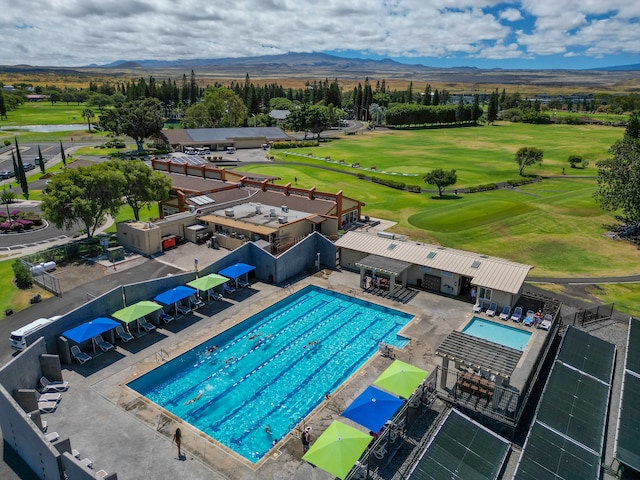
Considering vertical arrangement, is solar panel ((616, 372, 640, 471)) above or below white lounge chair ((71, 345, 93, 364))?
above

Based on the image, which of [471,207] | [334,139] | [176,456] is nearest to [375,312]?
[176,456]

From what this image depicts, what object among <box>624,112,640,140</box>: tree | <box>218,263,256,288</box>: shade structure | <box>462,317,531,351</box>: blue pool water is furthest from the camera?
<box>624,112,640,140</box>: tree

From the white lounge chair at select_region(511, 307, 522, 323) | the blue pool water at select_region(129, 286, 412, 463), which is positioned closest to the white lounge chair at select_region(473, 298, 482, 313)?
the white lounge chair at select_region(511, 307, 522, 323)

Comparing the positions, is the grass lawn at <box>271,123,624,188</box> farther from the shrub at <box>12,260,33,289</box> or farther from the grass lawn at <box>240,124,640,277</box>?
the shrub at <box>12,260,33,289</box>

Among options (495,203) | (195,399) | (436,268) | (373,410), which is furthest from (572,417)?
(495,203)

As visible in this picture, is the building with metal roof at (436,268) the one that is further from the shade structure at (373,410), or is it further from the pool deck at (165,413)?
the shade structure at (373,410)

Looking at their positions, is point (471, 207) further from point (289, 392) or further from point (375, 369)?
point (289, 392)
